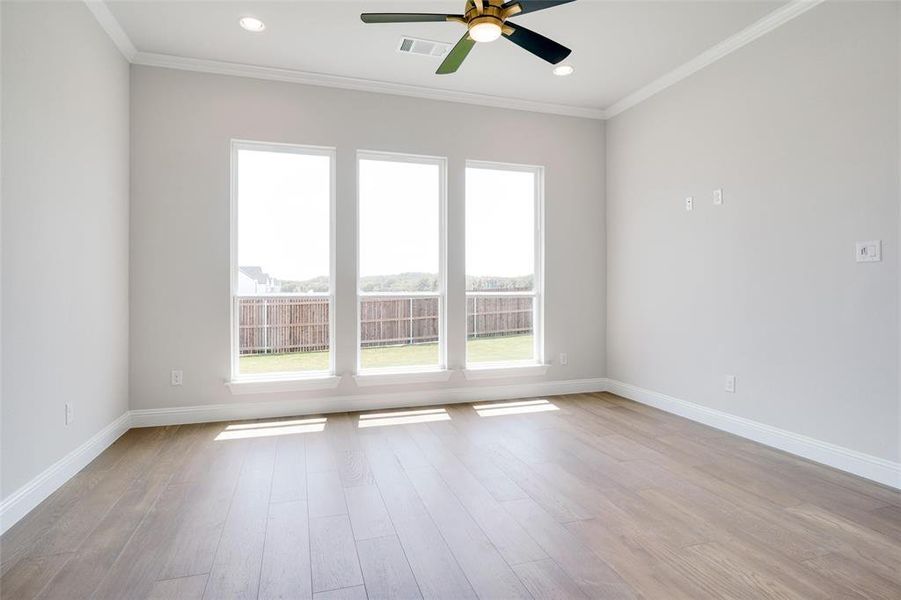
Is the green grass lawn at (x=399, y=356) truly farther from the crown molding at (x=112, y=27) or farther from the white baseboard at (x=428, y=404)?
the crown molding at (x=112, y=27)

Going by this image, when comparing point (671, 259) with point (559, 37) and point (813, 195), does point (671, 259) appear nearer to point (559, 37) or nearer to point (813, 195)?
point (813, 195)

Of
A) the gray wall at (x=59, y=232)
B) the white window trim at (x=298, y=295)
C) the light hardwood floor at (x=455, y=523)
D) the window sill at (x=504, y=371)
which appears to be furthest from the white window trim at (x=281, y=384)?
the window sill at (x=504, y=371)

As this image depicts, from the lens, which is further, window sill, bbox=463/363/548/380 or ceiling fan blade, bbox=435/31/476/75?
window sill, bbox=463/363/548/380

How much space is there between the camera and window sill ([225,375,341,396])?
4082mm

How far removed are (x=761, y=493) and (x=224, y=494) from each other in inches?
115

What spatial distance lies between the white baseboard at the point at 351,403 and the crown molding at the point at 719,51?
286cm

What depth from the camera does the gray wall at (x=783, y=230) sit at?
9.18 feet

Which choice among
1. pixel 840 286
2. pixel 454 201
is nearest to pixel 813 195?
pixel 840 286

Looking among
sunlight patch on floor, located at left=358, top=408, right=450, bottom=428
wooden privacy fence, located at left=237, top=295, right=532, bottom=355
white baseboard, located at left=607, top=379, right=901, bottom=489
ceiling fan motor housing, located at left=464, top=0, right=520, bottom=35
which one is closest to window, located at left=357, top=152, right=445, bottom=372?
wooden privacy fence, located at left=237, top=295, right=532, bottom=355

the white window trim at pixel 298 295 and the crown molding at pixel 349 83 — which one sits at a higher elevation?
the crown molding at pixel 349 83

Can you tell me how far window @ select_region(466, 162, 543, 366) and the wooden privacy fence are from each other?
1 centimetres

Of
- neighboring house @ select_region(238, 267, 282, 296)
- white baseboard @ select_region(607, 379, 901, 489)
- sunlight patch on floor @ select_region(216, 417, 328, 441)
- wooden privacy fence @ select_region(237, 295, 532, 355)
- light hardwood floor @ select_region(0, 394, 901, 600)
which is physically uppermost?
neighboring house @ select_region(238, 267, 282, 296)

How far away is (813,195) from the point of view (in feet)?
10.3

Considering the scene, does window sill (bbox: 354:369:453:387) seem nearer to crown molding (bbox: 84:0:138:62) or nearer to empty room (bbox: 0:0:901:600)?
empty room (bbox: 0:0:901:600)
